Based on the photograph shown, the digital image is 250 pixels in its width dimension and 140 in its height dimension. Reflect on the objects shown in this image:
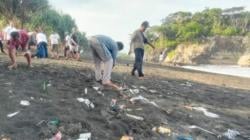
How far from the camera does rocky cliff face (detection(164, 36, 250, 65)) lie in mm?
79506

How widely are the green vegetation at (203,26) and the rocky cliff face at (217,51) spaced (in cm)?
194

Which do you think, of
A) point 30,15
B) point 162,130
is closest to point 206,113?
point 162,130

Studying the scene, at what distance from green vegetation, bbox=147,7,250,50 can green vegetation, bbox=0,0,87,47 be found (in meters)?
Result: 36.0

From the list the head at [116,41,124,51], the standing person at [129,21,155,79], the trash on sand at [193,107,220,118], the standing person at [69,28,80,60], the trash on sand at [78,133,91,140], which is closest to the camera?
the trash on sand at [78,133,91,140]

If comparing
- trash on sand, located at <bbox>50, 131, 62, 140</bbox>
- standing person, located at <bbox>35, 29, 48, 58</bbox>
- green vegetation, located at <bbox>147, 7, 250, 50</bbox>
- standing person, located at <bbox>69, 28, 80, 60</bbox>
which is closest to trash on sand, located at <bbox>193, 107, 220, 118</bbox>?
trash on sand, located at <bbox>50, 131, 62, 140</bbox>

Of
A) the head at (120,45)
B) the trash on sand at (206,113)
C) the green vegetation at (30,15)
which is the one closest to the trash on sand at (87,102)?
the head at (120,45)

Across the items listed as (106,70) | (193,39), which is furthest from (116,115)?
(193,39)

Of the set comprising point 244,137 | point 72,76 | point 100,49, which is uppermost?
point 100,49

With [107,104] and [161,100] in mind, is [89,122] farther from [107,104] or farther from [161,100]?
[161,100]

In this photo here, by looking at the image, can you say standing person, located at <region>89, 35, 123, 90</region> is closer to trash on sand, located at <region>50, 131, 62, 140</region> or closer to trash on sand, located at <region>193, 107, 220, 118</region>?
trash on sand, located at <region>193, 107, 220, 118</region>

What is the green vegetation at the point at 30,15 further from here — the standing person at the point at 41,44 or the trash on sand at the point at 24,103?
the trash on sand at the point at 24,103

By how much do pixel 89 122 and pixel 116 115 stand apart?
0.89m

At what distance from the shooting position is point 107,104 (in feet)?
30.5

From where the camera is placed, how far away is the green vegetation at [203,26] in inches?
3319
